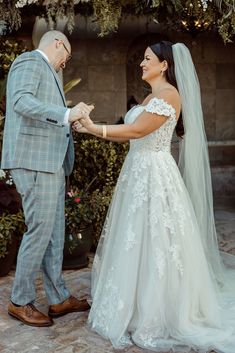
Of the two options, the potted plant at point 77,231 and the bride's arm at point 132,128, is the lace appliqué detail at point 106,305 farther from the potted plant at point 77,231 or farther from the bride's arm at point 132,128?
the potted plant at point 77,231

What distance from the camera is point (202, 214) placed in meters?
4.16

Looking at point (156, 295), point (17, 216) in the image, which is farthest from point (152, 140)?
point (17, 216)

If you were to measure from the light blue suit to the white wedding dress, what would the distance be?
0.51 m

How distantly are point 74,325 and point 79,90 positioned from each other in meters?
5.14

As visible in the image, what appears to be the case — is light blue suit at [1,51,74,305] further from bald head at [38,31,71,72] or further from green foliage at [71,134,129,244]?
green foliage at [71,134,129,244]

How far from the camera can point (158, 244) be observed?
3.53 meters

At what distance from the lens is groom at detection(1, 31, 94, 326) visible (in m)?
3.35

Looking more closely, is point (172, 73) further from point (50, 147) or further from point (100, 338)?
point (100, 338)

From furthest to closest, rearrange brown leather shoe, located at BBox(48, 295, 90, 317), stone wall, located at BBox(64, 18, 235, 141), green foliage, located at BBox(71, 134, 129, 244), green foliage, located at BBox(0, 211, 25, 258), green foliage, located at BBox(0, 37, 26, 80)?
stone wall, located at BBox(64, 18, 235, 141)
green foliage, located at BBox(0, 37, 26, 80)
green foliage, located at BBox(71, 134, 129, 244)
green foliage, located at BBox(0, 211, 25, 258)
brown leather shoe, located at BBox(48, 295, 90, 317)

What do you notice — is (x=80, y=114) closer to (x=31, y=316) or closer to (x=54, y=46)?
(x=54, y=46)

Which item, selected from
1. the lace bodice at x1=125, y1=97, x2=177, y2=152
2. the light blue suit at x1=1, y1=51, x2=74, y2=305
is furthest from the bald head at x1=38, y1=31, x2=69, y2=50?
the lace bodice at x1=125, y1=97, x2=177, y2=152

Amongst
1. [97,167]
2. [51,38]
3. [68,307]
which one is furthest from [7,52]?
[68,307]

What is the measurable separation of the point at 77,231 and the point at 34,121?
71.8 inches

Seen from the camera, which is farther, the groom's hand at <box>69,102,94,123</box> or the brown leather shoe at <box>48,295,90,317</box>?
the brown leather shoe at <box>48,295,90,317</box>
